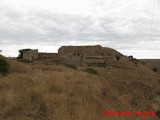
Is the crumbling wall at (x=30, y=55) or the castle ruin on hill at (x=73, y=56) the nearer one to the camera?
the castle ruin on hill at (x=73, y=56)

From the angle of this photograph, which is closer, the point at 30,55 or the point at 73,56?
the point at 73,56

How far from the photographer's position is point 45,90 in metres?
8.42

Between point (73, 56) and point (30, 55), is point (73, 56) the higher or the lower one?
the lower one

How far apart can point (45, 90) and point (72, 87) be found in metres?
1.49

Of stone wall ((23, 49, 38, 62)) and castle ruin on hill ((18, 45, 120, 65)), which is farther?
stone wall ((23, 49, 38, 62))

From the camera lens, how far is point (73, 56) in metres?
39.0

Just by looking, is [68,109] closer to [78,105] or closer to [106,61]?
[78,105]

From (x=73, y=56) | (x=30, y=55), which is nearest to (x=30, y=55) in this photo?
(x=30, y=55)

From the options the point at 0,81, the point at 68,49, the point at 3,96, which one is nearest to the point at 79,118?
the point at 3,96

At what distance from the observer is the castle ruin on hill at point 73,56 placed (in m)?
38.2

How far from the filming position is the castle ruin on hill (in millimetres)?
38237

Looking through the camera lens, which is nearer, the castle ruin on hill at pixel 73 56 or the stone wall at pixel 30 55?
the castle ruin on hill at pixel 73 56

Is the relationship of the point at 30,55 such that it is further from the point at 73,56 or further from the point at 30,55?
the point at 73,56

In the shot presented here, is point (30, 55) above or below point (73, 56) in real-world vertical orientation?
above
